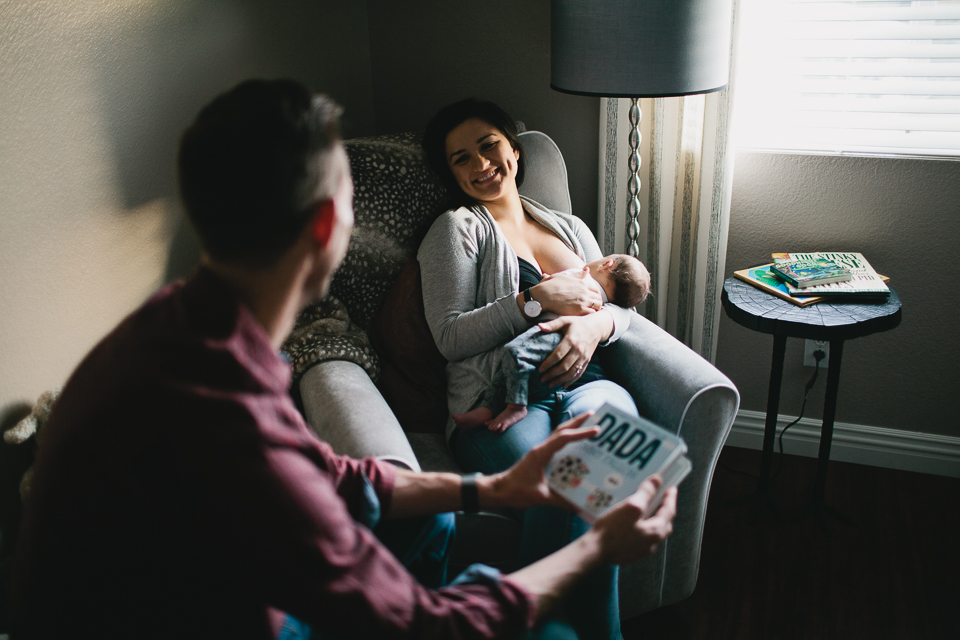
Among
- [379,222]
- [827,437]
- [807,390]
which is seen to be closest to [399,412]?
[379,222]

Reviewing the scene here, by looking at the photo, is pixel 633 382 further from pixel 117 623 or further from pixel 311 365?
pixel 117 623

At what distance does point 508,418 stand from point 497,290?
35cm

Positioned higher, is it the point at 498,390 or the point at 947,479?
the point at 498,390

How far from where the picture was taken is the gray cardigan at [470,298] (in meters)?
1.56

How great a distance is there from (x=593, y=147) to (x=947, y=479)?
1.52m

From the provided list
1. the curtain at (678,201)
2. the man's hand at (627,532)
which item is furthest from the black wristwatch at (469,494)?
the curtain at (678,201)

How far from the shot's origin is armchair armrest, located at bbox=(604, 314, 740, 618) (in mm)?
1386

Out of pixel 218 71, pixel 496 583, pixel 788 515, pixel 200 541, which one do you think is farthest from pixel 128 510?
pixel 788 515

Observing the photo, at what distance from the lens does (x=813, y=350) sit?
2162mm

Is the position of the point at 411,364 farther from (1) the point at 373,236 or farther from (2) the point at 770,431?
(2) the point at 770,431

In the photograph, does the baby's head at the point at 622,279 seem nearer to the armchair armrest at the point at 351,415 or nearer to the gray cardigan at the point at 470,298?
the gray cardigan at the point at 470,298

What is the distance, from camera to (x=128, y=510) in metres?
0.69

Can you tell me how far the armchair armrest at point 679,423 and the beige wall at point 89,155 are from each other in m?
1.17

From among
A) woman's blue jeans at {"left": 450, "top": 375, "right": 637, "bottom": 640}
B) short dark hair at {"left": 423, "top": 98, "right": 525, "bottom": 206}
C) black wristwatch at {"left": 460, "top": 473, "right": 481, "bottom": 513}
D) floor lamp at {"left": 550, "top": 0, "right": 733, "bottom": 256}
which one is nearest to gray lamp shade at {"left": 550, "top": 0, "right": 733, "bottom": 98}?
floor lamp at {"left": 550, "top": 0, "right": 733, "bottom": 256}
